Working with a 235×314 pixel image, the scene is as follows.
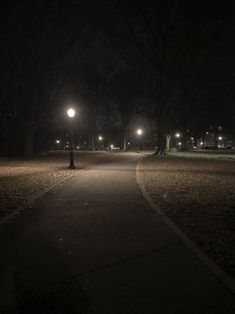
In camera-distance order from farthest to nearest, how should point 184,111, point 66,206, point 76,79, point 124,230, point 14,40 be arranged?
point 184,111
point 76,79
point 14,40
point 66,206
point 124,230

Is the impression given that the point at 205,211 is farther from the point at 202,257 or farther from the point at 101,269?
the point at 101,269

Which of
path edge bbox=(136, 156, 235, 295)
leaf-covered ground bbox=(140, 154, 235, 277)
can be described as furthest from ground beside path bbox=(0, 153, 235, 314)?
leaf-covered ground bbox=(140, 154, 235, 277)

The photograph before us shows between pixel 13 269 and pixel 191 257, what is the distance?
2.69 meters

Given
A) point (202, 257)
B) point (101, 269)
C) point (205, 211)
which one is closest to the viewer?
point (101, 269)

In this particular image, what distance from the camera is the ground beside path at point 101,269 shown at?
4.43 m

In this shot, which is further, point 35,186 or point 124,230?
point 35,186

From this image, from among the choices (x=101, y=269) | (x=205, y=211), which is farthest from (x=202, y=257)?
(x=205, y=211)

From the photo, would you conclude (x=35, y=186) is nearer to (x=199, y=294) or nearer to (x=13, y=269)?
(x=13, y=269)

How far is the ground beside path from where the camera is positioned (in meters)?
4.43

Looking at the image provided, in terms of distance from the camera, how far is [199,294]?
4.69 metres

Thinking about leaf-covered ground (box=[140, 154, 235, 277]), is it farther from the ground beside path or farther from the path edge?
the ground beside path

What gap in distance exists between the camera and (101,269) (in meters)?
5.54

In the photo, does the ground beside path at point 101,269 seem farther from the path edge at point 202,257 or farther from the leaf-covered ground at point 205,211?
the leaf-covered ground at point 205,211

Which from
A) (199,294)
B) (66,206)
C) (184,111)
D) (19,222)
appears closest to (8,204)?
(66,206)
